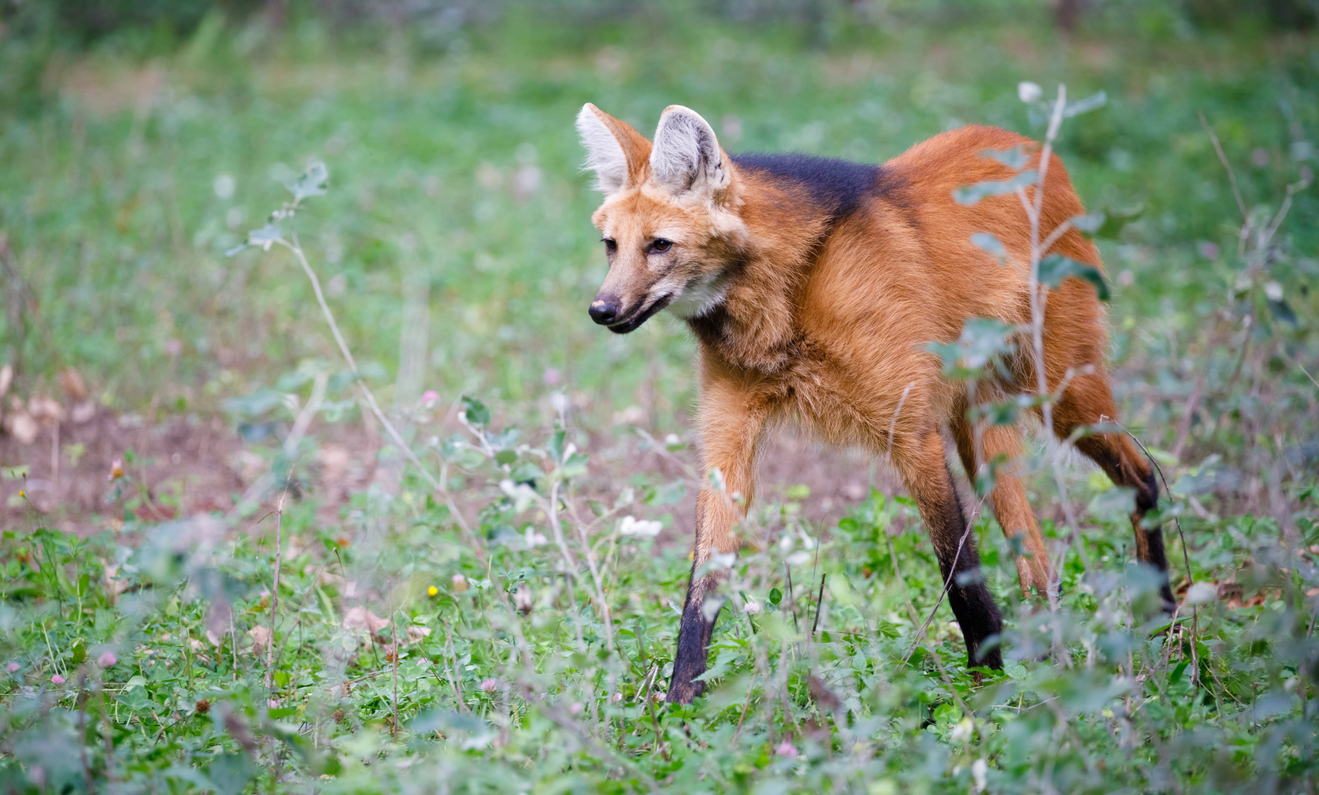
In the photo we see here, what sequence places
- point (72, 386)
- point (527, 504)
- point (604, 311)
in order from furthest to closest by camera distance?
point (72, 386) < point (604, 311) < point (527, 504)

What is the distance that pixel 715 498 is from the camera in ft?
8.38

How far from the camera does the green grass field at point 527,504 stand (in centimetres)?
176

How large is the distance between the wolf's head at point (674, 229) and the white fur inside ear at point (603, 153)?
0.39ft

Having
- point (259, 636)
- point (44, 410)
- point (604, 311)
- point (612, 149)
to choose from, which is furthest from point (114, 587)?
point (612, 149)

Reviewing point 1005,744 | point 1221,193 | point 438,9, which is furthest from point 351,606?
point 438,9

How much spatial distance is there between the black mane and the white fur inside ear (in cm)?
34

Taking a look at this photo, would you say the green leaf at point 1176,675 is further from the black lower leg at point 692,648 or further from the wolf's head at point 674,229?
the wolf's head at point 674,229

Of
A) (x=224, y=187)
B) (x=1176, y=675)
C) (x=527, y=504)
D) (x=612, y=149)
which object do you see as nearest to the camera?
(x=527, y=504)

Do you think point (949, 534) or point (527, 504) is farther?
point (949, 534)

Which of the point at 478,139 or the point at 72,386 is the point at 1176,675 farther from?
the point at 478,139

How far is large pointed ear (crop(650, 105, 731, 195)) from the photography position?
8.06ft

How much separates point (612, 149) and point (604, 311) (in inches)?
22.1

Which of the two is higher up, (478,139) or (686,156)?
(686,156)

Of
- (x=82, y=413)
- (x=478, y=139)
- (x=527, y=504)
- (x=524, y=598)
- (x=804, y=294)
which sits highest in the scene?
(x=478, y=139)
